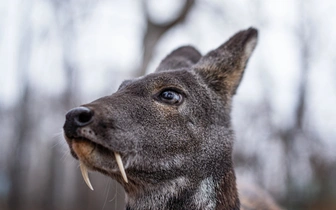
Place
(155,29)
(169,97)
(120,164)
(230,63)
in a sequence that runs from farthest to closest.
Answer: (155,29), (230,63), (169,97), (120,164)

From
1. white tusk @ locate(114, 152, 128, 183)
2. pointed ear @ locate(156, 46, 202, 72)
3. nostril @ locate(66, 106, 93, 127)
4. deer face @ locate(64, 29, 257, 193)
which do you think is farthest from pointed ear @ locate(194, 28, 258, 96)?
nostril @ locate(66, 106, 93, 127)

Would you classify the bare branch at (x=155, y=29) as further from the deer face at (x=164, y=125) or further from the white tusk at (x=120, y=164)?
the white tusk at (x=120, y=164)

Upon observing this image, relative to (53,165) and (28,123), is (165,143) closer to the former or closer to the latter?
(28,123)

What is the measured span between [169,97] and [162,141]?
17.6 inches

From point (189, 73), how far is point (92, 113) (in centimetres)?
143

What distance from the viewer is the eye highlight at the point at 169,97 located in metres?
3.46

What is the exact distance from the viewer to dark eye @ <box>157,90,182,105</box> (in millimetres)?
3466

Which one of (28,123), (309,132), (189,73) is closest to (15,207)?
(28,123)

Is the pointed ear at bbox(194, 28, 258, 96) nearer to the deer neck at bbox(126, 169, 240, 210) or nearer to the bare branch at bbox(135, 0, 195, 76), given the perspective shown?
the deer neck at bbox(126, 169, 240, 210)

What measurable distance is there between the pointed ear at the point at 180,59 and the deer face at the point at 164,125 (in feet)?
2.16

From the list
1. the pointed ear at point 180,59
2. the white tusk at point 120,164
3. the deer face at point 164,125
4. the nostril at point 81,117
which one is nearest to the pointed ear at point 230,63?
the deer face at point 164,125

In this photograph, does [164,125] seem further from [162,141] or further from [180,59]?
[180,59]

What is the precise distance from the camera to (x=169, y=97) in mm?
3498

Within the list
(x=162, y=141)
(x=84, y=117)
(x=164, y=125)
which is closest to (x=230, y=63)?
(x=164, y=125)
